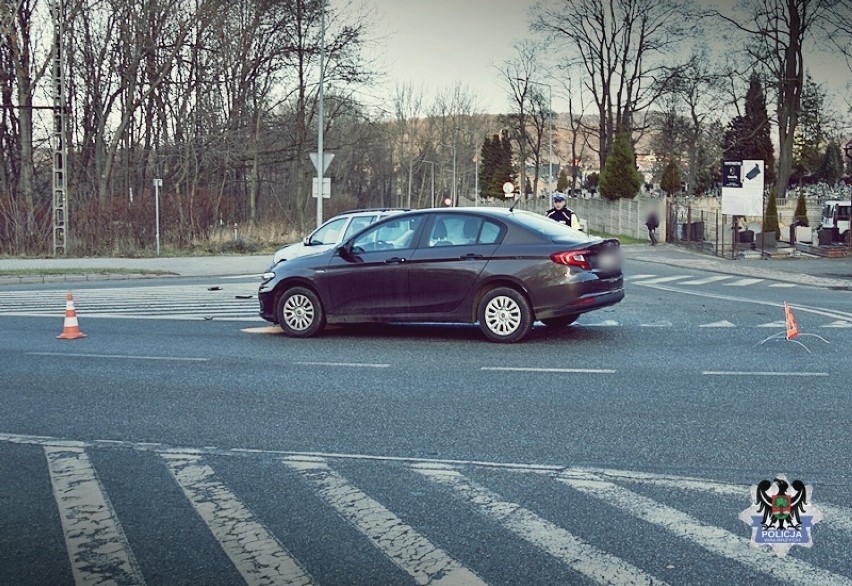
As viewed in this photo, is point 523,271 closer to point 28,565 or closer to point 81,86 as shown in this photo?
point 28,565

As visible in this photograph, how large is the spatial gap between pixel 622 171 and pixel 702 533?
51042mm

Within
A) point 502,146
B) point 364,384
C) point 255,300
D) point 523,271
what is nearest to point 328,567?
point 364,384

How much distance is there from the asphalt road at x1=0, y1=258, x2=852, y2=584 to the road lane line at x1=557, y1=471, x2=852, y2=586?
0.02 meters

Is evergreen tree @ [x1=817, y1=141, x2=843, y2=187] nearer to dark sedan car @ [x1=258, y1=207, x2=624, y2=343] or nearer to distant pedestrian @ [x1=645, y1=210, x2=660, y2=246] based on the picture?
distant pedestrian @ [x1=645, y1=210, x2=660, y2=246]

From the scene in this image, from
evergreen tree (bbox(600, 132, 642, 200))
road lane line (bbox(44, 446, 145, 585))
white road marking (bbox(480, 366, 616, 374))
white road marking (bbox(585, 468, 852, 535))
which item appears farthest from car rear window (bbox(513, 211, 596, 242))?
evergreen tree (bbox(600, 132, 642, 200))

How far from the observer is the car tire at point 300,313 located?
12797 millimetres

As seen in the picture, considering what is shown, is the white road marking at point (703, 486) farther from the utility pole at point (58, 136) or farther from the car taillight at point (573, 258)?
the utility pole at point (58, 136)

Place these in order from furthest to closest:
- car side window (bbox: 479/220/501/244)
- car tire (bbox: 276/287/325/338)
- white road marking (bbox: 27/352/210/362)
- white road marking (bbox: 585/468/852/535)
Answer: car tire (bbox: 276/287/325/338) < car side window (bbox: 479/220/501/244) < white road marking (bbox: 27/352/210/362) < white road marking (bbox: 585/468/852/535)

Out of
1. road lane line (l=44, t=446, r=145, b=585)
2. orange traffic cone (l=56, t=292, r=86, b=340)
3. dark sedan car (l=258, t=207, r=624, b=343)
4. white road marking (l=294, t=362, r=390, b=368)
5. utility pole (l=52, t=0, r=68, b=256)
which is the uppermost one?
utility pole (l=52, t=0, r=68, b=256)

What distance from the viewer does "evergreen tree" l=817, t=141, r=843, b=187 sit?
9975 centimetres

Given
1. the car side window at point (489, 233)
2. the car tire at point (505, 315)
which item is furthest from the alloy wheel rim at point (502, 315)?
the car side window at point (489, 233)

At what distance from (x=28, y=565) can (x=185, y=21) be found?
4016cm

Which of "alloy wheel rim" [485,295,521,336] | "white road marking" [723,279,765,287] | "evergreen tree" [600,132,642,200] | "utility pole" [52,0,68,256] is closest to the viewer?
"alloy wheel rim" [485,295,521,336]

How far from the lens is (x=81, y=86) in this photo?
4434cm
